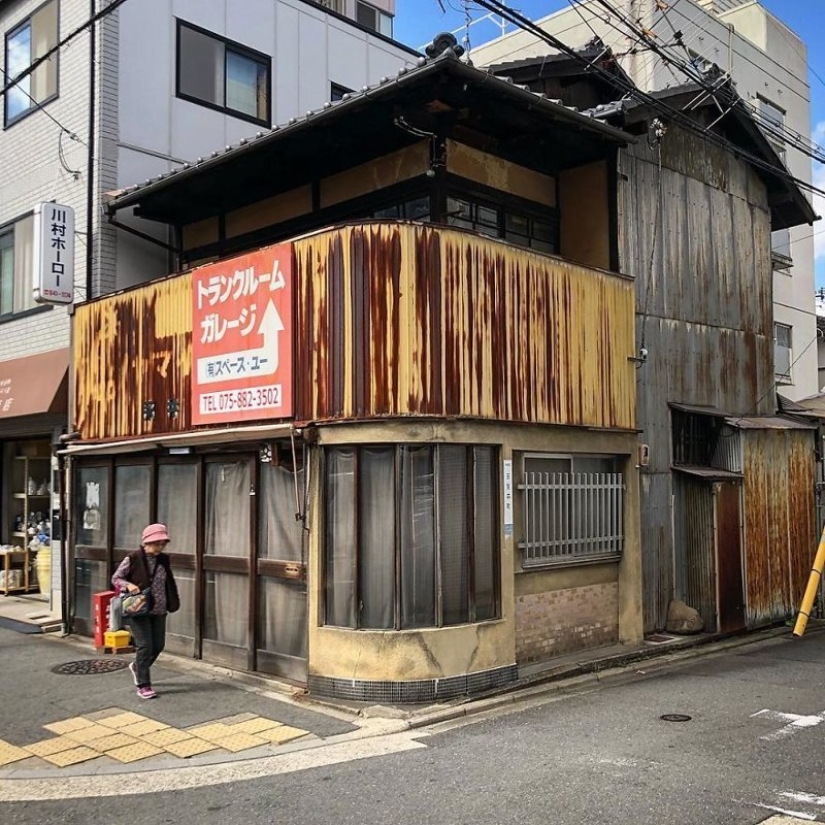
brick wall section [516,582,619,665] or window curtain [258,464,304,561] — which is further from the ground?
window curtain [258,464,304,561]

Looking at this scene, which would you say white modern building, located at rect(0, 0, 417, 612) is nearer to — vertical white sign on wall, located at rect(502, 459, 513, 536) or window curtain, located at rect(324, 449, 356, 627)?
window curtain, located at rect(324, 449, 356, 627)

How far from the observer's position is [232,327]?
10.2 metres

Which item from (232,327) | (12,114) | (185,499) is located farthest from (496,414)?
(12,114)

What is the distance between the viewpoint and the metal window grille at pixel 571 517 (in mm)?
10242

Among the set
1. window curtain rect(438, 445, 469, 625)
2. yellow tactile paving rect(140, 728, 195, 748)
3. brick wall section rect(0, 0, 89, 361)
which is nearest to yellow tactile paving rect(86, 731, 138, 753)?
yellow tactile paving rect(140, 728, 195, 748)

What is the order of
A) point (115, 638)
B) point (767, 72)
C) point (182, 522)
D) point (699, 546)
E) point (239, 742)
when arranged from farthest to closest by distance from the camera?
point (767, 72) → point (699, 546) → point (115, 638) → point (182, 522) → point (239, 742)

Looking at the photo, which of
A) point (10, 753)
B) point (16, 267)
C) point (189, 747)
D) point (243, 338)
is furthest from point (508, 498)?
point (16, 267)

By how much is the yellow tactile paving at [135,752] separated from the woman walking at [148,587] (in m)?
1.52

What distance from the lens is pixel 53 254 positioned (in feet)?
41.8

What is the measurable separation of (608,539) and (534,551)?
1.53 metres

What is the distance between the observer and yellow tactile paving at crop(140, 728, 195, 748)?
7543mm

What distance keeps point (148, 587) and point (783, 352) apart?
65.1ft

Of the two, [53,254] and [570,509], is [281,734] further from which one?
[53,254]

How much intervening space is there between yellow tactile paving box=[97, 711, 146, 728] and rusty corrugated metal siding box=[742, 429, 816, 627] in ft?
28.6
